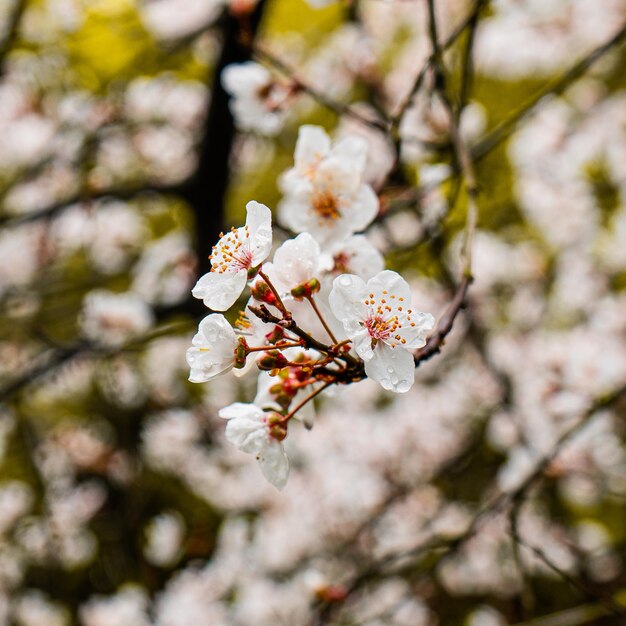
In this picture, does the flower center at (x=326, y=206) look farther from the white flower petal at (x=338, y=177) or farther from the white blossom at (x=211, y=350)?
the white blossom at (x=211, y=350)

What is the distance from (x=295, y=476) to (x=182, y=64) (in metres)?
3.45

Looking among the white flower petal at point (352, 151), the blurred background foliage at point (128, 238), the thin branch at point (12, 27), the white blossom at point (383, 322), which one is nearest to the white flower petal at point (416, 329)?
the white blossom at point (383, 322)

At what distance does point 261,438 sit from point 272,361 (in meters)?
0.13

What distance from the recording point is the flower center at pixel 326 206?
1322 mm

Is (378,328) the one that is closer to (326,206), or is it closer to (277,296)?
(277,296)

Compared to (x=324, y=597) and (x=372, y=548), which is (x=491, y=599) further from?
(x=324, y=597)

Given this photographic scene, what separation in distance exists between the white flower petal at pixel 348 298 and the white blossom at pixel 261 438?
0.67 ft

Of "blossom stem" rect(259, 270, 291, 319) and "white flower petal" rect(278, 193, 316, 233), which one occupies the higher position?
"white flower petal" rect(278, 193, 316, 233)

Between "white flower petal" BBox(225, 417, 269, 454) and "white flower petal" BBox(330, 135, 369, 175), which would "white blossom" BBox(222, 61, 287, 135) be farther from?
"white flower petal" BBox(225, 417, 269, 454)

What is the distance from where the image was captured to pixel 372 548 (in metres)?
4.95

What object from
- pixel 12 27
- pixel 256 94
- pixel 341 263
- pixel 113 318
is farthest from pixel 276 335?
pixel 12 27

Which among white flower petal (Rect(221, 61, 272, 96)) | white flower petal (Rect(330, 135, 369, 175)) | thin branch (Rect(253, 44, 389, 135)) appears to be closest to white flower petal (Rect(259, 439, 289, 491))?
white flower petal (Rect(330, 135, 369, 175))

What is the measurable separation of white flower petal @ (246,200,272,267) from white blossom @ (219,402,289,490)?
24cm

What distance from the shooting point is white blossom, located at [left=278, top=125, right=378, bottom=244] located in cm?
131
